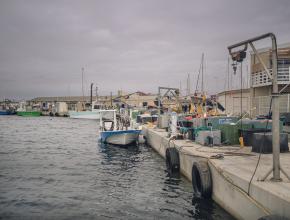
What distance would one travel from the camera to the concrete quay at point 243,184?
775cm

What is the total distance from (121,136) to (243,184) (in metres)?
21.6

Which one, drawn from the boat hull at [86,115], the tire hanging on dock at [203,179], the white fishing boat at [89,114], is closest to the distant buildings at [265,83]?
the tire hanging on dock at [203,179]

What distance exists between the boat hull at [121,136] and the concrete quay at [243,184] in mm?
14343

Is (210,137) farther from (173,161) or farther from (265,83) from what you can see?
(265,83)

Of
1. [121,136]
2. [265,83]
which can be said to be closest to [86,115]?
[121,136]

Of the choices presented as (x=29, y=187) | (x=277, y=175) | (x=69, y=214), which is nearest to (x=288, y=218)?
(x=277, y=175)

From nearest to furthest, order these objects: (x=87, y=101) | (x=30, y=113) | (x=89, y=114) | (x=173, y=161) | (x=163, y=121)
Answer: (x=173, y=161) < (x=163, y=121) < (x=89, y=114) < (x=30, y=113) < (x=87, y=101)

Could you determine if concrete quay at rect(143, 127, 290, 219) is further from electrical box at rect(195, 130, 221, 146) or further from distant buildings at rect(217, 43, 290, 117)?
distant buildings at rect(217, 43, 290, 117)

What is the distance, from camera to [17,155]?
26.0 m

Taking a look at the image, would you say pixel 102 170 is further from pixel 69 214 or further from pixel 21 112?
pixel 21 112

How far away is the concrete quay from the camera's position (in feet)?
25.4

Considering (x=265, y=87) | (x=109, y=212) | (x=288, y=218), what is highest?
(x=265, y=87)

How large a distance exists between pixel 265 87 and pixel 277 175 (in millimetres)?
29011

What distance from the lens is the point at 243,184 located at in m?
9.23
